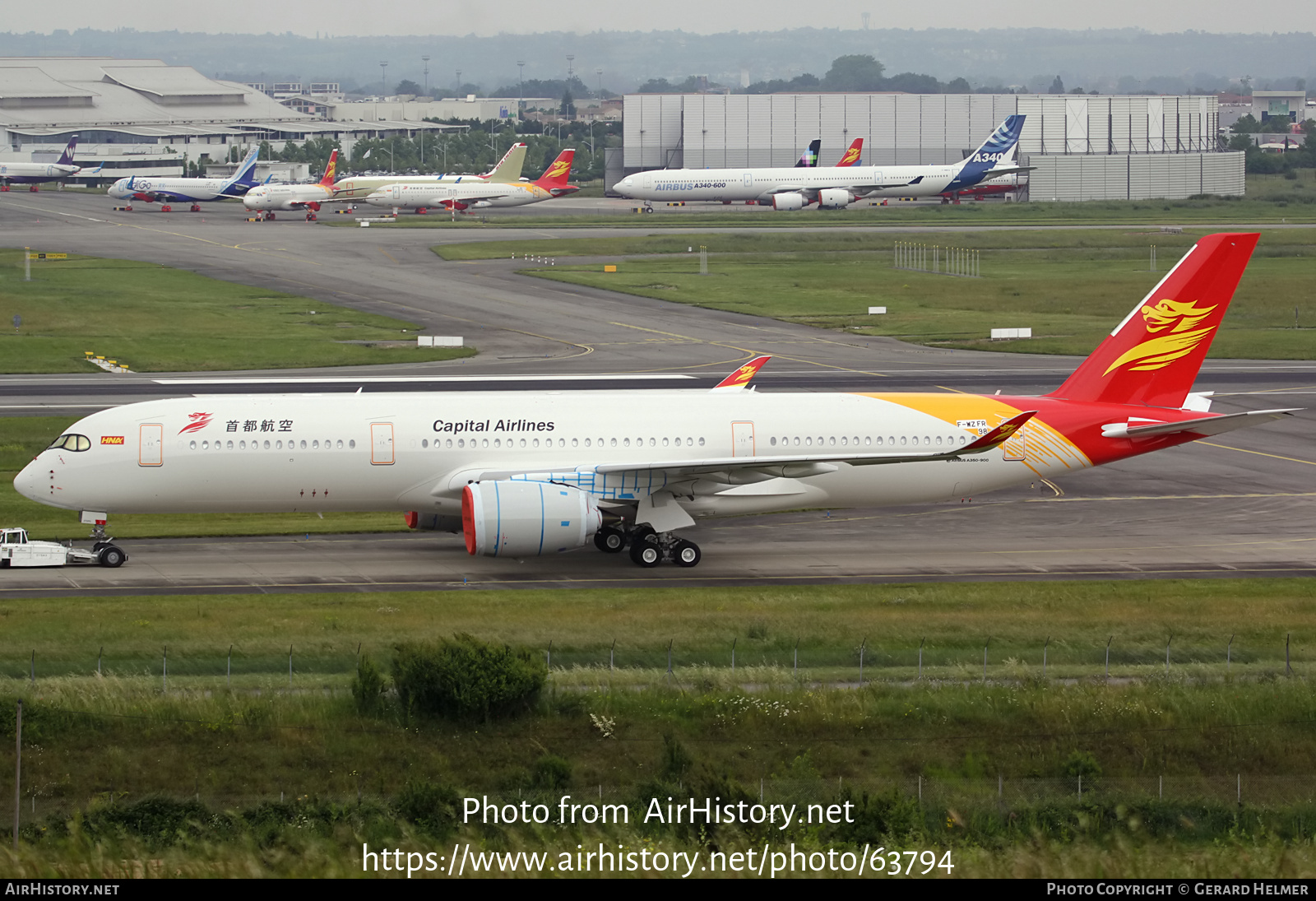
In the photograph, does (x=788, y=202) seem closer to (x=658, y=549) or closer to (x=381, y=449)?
(x=658, y=549)

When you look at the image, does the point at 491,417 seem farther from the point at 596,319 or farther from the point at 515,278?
the point at 515,278

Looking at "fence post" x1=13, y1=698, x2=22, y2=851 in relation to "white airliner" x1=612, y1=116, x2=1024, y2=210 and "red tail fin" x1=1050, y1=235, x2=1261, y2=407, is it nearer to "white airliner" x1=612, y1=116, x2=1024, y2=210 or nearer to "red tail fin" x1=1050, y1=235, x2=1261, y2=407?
"red tail fin" x1=1050, y1=235, x2=1261, y2=407

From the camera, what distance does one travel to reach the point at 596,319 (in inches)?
3745

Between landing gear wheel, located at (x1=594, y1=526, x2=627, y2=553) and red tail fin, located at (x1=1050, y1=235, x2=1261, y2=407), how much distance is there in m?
15.0

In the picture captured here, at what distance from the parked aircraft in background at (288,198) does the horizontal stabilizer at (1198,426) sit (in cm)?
14370

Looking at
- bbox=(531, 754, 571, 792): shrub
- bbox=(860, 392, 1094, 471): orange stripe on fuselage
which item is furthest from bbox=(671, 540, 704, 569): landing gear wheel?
bbox=(531, 754, 571, 792): shrub

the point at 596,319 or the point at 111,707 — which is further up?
the point at 596,319

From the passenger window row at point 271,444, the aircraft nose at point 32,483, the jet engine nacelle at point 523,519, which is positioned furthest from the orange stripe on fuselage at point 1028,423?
the aircraft nose at point 32,483

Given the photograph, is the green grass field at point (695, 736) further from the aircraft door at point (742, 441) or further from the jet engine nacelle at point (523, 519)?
the aircraft door at point (742, 441)

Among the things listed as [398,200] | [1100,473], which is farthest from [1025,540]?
[398,200]

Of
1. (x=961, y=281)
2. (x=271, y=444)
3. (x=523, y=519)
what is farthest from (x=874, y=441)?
(x=961, y=281)

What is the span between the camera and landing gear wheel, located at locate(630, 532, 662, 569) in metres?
41.4

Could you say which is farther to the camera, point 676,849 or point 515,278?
point 515,278

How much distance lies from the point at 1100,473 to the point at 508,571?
24.9m
